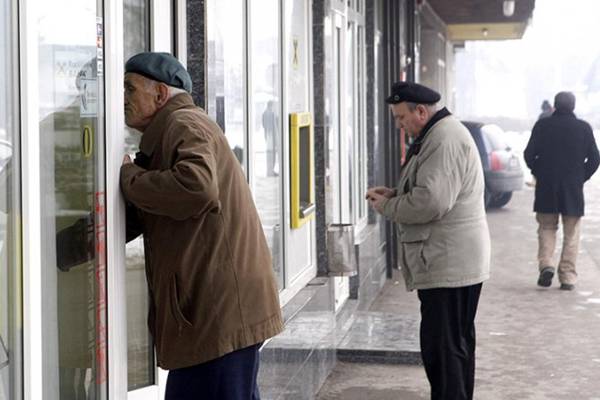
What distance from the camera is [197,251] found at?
369 centimetres

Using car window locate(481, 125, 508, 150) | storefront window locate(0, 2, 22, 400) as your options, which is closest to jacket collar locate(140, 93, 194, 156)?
storefront window locate(0, 2, 22, 400)

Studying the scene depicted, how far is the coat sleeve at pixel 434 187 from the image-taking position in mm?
5828

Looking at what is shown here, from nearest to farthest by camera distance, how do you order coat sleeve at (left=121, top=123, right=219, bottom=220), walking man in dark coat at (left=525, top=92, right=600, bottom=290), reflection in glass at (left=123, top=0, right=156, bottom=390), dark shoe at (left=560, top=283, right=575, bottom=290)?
coat sleeve at (left=121, top=123, right=219, bottom=220), reflection in glass at (left=123, top=0, right=156, bottom=390), walking man in dark coat at (left=525, top=92, right=600, bottom=290), dark shoe at (left=560, top=283, right=575, bottom=290)

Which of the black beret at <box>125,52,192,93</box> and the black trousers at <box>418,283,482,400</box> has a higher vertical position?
the black beret at <box>125,52,192,93</box>

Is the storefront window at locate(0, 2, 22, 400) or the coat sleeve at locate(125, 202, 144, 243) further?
the coat sleeve at locate(125, 202, 144, 243)

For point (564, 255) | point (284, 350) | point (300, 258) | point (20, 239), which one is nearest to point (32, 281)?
point (20, 239)

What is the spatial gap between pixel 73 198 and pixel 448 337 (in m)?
2.66

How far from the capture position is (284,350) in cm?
611

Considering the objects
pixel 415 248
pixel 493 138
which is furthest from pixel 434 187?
pixel 493 138

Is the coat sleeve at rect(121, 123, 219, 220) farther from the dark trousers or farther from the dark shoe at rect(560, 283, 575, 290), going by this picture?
the dark shoe at rect(560, 283, 575, 290)

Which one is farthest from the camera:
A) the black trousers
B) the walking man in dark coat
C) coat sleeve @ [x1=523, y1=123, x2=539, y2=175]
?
coat sleeve @ [x1=523, y1=123, x2=539, y2=175]

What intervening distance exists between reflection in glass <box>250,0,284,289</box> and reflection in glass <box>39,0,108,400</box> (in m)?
2.48

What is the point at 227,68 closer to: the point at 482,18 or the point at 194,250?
the point at 194,250

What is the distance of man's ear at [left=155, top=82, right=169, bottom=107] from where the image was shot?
379cm
